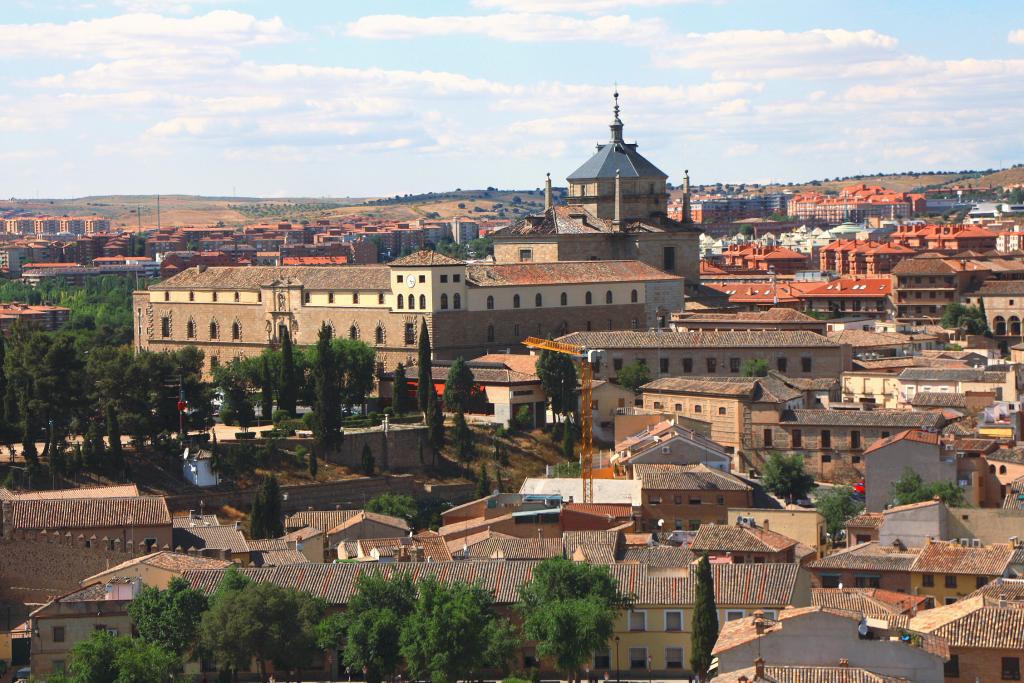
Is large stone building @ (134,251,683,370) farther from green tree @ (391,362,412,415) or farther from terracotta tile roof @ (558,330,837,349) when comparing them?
green tree @ (391,362,412,415)

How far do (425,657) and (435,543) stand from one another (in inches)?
296

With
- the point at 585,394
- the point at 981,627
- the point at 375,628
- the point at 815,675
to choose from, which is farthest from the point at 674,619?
the point at 585,394

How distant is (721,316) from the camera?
61875 mm

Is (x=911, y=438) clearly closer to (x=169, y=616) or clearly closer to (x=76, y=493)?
(x=76, y=493)

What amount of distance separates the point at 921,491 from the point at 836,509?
1.64 metres

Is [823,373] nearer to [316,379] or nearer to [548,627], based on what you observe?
[316,379]

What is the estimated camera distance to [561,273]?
193 feet

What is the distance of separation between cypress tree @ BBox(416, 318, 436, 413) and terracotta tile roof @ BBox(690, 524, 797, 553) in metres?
15.7

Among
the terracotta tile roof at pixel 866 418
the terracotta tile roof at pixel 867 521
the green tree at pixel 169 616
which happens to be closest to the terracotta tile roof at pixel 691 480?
the terracotta tile roof at pixel 867 521

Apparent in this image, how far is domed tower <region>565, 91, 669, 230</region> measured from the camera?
6600 cm

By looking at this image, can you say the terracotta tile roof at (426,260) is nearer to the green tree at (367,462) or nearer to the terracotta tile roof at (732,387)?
the terracotta tile roof at (732,387)

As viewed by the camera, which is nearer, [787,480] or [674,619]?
[674,619]

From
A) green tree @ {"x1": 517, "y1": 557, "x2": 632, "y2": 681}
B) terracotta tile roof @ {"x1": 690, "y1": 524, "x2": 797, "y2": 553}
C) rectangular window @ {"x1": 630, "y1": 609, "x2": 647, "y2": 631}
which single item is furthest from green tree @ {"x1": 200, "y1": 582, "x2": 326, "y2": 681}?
terracotta tile roof @ {"x1": 690, "y1": 524, "x2": 797, "y2": 553}

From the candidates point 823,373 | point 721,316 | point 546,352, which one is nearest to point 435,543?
point 546,352
